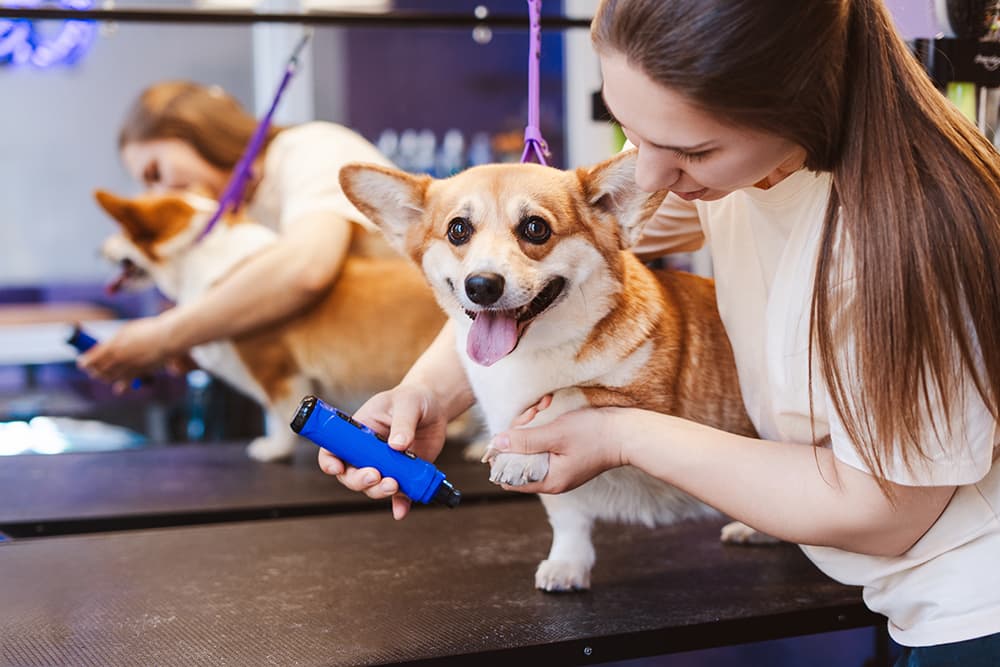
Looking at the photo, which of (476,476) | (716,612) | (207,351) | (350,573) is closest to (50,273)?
(207,351)

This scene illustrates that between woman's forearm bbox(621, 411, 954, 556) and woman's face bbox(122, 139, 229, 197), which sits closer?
woman's forearm bbox(621, 411, 954, 556)

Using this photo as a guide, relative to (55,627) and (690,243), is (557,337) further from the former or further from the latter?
(55,627)

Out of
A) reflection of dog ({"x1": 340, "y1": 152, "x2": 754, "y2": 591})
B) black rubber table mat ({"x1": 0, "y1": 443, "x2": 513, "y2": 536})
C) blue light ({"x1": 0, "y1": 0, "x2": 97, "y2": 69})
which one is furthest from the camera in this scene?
blue light ({"x1": 0, "y1": 0, "x2": 97, "y2": 69})

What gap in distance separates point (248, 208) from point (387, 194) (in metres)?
1.31

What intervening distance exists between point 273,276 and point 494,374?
98 centimetres

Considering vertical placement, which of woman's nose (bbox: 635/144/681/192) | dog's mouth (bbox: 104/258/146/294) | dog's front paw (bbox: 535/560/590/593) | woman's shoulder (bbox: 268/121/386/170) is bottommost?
dog's front paw (bbox: 535/560/590/593)

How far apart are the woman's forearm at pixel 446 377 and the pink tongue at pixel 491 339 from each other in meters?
0.13

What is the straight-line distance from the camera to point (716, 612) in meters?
1.02

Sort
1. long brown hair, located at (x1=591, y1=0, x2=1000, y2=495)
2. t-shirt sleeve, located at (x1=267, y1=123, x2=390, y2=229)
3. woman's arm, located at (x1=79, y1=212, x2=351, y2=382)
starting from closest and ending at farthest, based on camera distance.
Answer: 1. long brown hair, located at (x1=591, y1=0, x2=1000, y2=495)
2. woman's arm, located at (x1=79, y1=212, x2=351, y2=382)
3. t-shirt sleeve, located at (x1=267, y1=123, x2=390, y2=229)

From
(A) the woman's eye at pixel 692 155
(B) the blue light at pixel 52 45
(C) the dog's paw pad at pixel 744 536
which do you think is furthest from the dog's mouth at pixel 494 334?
(B) the blue light at pixel 52 45

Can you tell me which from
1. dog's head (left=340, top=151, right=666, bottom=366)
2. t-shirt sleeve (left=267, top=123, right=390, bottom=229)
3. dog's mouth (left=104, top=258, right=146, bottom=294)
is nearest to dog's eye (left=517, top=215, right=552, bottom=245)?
dog's head (left=340, top=151, right=666, bottom=366)

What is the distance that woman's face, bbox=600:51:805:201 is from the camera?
0.78m

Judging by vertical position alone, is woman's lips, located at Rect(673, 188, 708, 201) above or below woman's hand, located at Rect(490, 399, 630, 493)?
above

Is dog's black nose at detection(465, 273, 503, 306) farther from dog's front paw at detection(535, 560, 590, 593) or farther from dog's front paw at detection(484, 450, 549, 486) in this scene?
dog's front paw at detection(535, 560, 590, 593)
